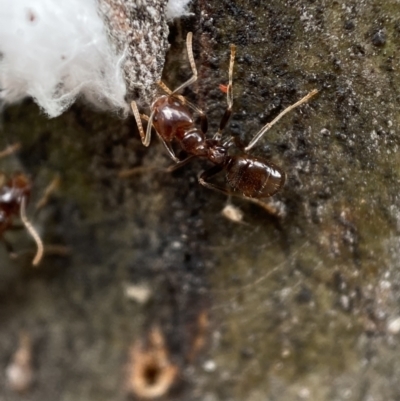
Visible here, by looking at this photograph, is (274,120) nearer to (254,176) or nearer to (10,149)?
(254,176)

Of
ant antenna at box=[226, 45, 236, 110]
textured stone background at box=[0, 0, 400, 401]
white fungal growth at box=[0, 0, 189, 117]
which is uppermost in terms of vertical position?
white fungal growth at box=[0, 0, 189, 117]

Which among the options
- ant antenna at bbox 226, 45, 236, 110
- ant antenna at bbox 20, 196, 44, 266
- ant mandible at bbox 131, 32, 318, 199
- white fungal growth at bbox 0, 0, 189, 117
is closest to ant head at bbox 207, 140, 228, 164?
ant mandible at bbox 131, 32, 318, 199

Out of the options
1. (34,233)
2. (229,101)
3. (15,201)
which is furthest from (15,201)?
(229,101)

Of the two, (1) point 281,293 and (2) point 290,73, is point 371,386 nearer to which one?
(1) point 281,293

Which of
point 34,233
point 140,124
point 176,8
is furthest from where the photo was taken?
point 34,233

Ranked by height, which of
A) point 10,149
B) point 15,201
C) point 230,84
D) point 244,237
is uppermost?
point 230,84

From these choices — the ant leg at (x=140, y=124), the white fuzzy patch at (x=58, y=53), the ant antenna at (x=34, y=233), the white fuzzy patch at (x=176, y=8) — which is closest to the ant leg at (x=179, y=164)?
the ant leg at (x=140, y=124)

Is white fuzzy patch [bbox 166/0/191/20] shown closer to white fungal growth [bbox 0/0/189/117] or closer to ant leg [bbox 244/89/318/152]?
white fungal growth [bbox 0/0/189/117]
